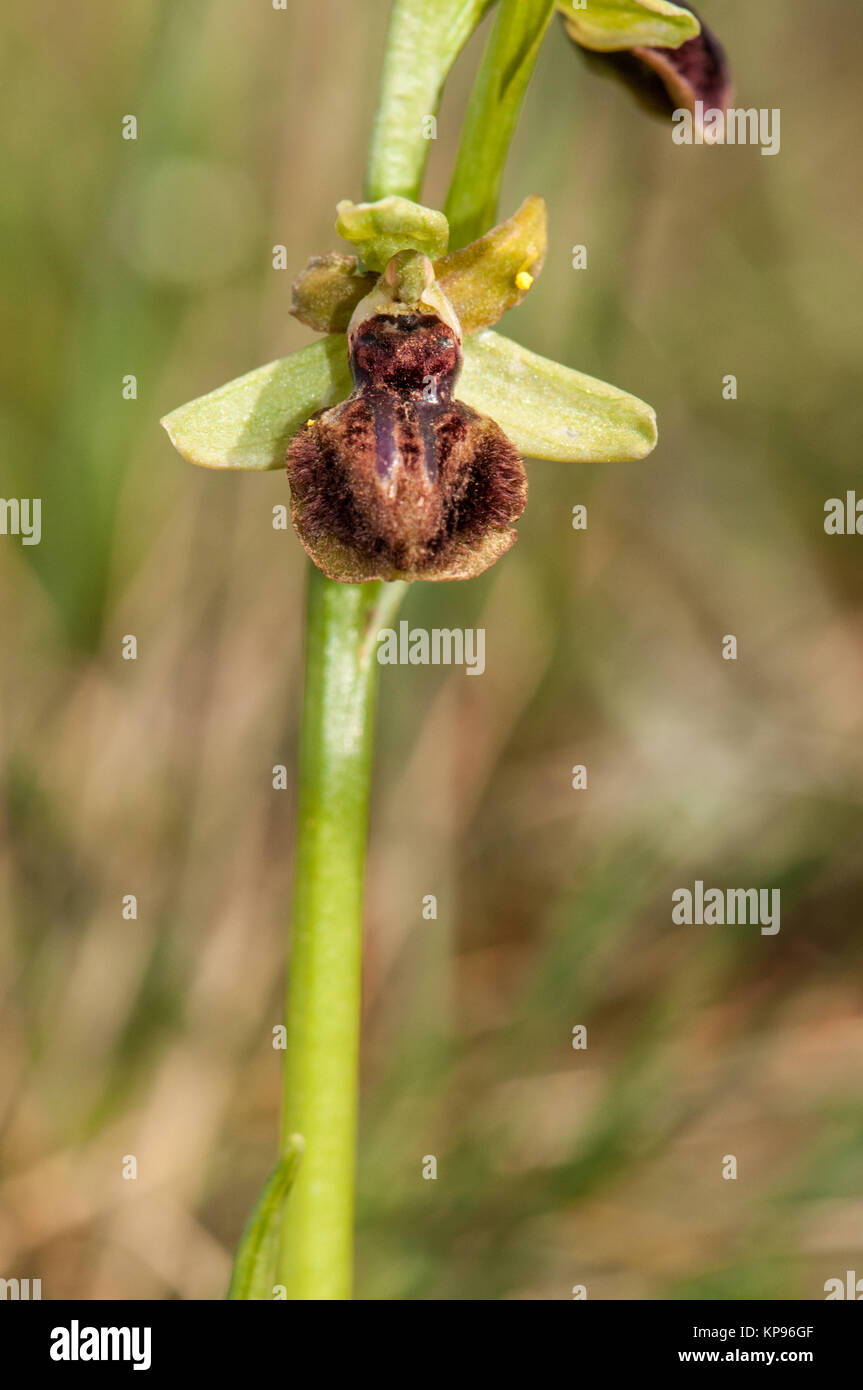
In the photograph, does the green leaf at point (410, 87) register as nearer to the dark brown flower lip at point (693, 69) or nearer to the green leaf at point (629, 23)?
the green leaf at point (629, 23)

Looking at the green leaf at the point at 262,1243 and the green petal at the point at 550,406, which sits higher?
the green petal at the point at 550,406

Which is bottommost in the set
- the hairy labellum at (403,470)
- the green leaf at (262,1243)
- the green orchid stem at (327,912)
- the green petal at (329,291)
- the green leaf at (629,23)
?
the green leaf at (262,1243)

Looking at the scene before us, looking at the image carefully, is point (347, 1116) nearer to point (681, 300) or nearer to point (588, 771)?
point (588, 771)

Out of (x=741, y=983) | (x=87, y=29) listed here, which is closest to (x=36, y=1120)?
(x=741, y=983)

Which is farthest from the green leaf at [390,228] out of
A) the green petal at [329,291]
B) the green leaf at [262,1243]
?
the green leaf at [262,1243]

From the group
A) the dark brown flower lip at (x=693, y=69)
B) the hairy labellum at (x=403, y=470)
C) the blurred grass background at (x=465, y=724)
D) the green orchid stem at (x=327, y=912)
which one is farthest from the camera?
the blurred grass background at (x=465, y=724)

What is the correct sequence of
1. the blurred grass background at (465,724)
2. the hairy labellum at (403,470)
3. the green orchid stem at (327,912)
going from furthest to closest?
1. the blurred grass background at (465,724)
2. the green orchid stem at (327,912)
3. the hairy labellum at (403,470)
